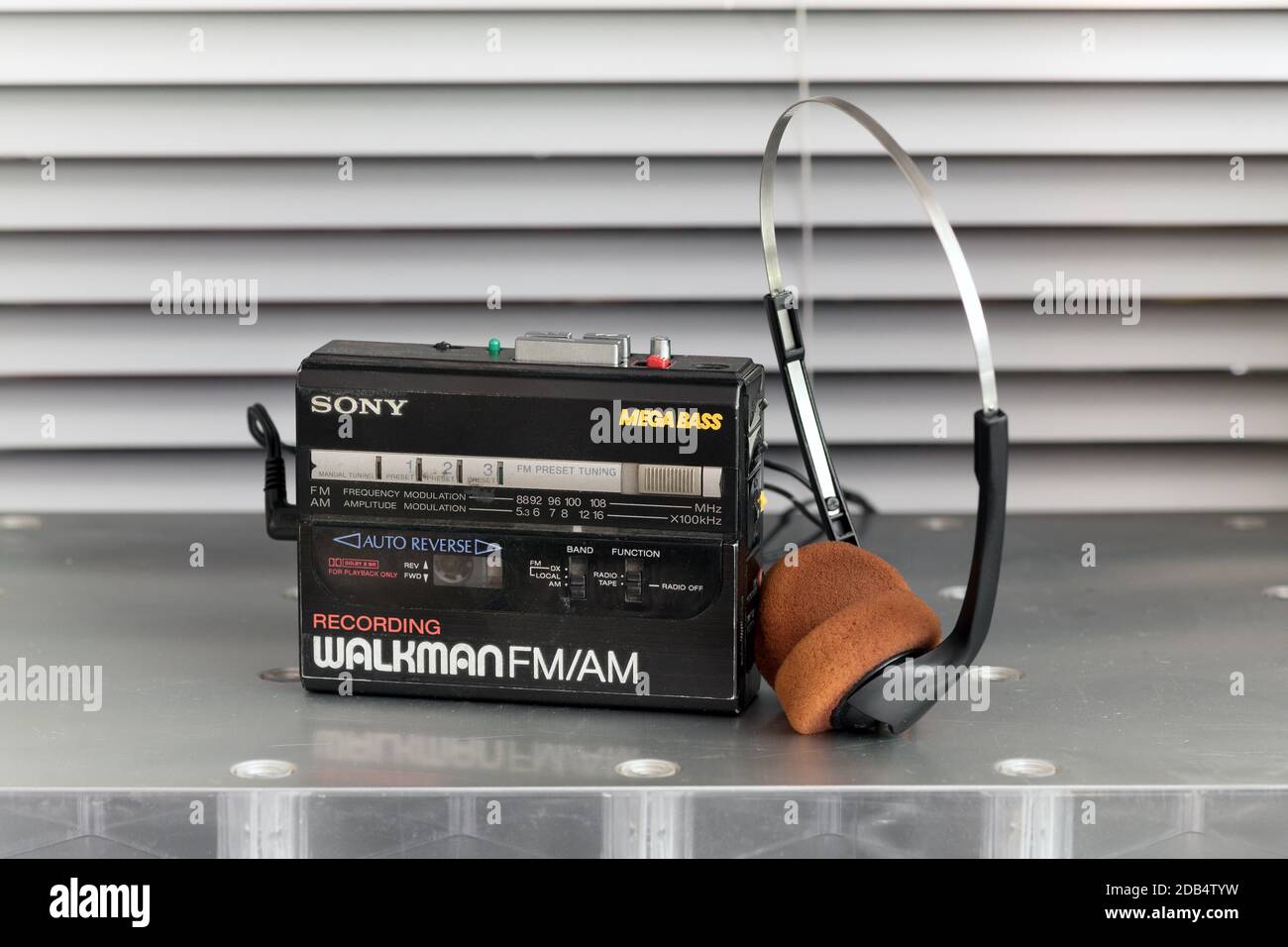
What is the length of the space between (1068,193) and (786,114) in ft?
2.59

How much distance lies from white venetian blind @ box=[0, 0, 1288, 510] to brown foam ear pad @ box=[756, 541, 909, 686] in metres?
0.69

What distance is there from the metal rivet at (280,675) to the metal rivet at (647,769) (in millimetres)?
351

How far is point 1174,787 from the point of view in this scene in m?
1.16

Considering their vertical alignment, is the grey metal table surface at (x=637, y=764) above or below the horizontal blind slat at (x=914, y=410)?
below

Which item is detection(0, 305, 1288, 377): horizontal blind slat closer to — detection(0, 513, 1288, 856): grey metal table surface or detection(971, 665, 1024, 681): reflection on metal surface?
detection(0, 513, 1288, 856): grey metal table surface

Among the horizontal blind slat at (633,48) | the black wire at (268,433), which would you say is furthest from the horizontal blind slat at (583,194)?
the black wire at (268,433)

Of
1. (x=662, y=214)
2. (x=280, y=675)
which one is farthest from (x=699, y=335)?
(x=280, y=675)

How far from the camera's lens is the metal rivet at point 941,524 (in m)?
1.98

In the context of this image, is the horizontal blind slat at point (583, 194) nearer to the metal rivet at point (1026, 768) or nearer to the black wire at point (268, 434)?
the black wire at point (268, 434)

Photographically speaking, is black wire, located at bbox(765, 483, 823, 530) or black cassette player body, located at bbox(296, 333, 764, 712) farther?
A: black wire, located at bbox(765, 483, 823, 530)

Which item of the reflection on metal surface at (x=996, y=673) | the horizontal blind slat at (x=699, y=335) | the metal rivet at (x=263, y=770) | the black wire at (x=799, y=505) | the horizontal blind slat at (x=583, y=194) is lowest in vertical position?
the metal rivet at (x=263, y=770)

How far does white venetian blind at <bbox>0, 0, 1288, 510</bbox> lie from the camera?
1.95 meters

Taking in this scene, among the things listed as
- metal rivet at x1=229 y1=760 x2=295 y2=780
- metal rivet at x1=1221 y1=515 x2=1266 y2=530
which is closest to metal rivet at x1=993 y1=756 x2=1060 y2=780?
metal rivet at x1=229 y1=760 x2=295 y2=780

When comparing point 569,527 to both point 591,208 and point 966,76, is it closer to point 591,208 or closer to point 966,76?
point 591,208
